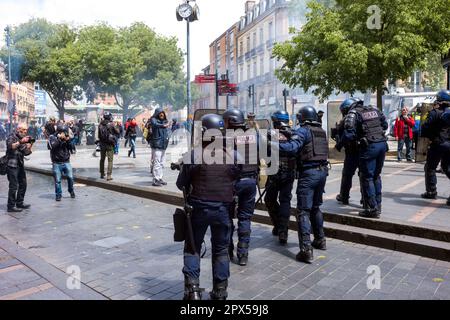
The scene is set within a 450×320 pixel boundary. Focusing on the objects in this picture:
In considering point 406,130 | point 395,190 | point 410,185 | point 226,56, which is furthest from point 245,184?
point 226,56

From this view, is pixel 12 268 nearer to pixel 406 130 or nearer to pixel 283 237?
pixel 283 237

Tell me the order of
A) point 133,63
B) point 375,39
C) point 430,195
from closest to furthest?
1. point 430,195
2. point 375,39
3. point 133,63

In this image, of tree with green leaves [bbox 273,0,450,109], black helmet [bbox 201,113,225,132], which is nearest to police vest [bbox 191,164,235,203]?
black helmet [bbox 201,113,225,132]

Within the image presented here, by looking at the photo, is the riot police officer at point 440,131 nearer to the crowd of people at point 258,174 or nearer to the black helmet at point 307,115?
the crowd of people at point 258,174

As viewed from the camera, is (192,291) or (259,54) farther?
(259,54)

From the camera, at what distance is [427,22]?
1355 centimetres

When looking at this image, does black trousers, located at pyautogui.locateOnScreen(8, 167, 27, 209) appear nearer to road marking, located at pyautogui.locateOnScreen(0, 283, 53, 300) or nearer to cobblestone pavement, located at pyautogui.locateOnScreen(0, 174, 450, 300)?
cobblestone pavement, located at pyautogui.locateOnScreen(0, 174, 450, 300)

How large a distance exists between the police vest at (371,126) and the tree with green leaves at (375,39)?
825cm

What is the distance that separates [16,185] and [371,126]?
6.11 metres

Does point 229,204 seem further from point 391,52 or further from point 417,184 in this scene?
point 391,52

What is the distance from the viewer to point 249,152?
450cm

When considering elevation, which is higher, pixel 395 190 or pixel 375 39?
pixel 375 39

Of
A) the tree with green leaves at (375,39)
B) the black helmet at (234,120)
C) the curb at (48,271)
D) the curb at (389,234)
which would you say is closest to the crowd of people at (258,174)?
the black helmet at (234,120)

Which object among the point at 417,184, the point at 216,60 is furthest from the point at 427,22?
the point at 216,60
